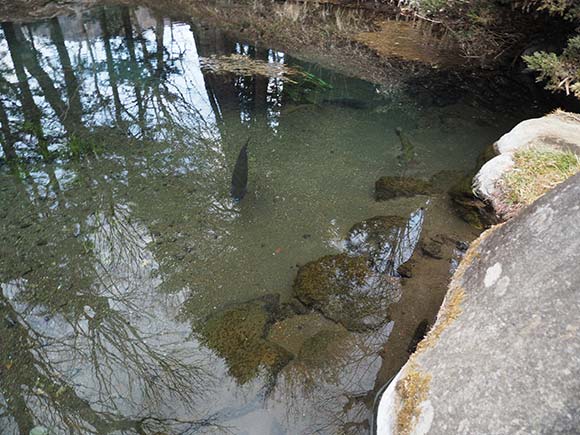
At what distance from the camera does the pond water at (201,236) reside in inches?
104

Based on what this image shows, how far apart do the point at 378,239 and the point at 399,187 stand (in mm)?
804

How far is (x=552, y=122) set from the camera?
416cm

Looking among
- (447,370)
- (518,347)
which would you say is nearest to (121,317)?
(447,370)

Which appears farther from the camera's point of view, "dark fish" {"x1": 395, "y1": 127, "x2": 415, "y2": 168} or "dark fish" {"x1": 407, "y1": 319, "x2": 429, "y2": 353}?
"dark fish" {"x1": 395, "y1": 127, "x2": 415, "y2": 168}

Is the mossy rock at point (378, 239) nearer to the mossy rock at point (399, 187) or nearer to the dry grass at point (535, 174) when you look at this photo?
the mossy rock at point (399, 187)

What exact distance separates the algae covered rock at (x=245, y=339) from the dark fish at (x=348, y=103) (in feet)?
11.3

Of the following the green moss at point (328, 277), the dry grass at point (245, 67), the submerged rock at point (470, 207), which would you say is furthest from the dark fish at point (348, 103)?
the green moss at point (328, 277)

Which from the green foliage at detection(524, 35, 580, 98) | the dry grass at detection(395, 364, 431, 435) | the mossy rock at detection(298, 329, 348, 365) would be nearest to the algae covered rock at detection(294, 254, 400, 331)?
the mossy rock at detection(298, 329, 348, 365)

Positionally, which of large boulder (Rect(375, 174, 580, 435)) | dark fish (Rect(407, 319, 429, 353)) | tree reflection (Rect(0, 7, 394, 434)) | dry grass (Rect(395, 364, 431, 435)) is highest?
large boulder (Rect(375, 174, 580, 435))

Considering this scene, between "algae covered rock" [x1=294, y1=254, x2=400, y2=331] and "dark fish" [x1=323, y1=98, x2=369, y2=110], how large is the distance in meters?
2.85

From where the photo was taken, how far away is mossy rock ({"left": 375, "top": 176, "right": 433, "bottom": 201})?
4270 millimetres

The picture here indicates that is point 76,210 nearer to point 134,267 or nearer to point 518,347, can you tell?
point 134,267

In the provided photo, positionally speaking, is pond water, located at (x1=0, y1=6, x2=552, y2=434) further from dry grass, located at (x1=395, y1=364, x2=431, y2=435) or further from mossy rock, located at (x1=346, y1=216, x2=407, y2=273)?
dry grass, located at (x1=395, y1=364, x2=431, y2=435)

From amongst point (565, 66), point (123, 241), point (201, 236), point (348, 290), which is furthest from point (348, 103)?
point (123, 241)
